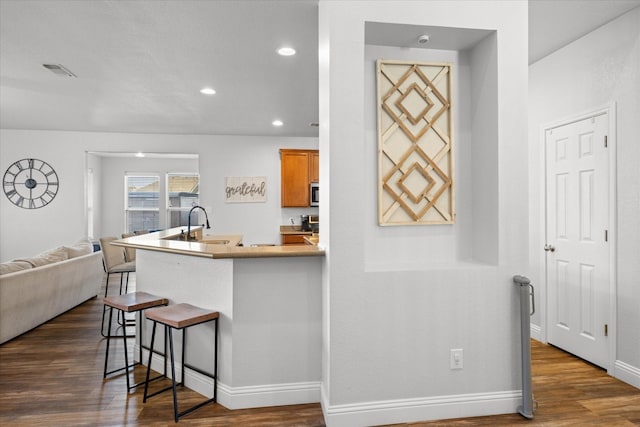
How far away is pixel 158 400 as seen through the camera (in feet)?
8.21

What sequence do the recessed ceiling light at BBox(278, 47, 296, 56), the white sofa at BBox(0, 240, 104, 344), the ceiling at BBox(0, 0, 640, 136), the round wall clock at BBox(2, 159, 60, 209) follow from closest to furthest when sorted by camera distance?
1. the ceiling at BBox(0, 0, 640, 136)
2. the recessed ceiling light at BBox(278, 47, 296, 56)
3. the white sofa at BBox(0, 240, 104, 344)
4. the round wall clock at BBox(2, 159, 60, 209)

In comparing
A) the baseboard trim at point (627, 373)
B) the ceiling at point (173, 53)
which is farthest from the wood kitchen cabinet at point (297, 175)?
the baseboard trim at point (627, 373)

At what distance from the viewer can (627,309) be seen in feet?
9.10

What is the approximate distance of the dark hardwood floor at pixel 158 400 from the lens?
2.26m

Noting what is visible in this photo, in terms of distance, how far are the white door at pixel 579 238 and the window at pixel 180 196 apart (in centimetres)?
738

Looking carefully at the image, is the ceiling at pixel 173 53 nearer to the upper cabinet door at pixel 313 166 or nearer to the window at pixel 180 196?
the upper cabinet door at pixel 313 166

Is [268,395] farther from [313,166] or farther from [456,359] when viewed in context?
[313,166]

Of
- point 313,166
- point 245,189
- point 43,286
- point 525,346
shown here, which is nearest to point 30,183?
point 43,286

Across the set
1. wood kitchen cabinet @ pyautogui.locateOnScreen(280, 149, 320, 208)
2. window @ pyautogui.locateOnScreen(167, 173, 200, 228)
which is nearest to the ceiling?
wood kitchen cabinet @ pyautogui.locateOnScreen(280, 149, 320, 208)

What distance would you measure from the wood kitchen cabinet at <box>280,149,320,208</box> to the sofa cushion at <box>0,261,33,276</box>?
12.6 feet

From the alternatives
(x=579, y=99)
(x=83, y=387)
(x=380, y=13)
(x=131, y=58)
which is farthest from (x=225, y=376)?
(x=579, y=99)

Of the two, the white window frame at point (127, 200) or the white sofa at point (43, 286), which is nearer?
the white sofa at point (43, 286)

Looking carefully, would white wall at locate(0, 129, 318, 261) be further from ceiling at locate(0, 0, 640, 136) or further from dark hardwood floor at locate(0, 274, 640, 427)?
A: dark hardwood floor at locate(0, 274, 640, 427)

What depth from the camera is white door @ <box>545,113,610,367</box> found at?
2967 millimetres
